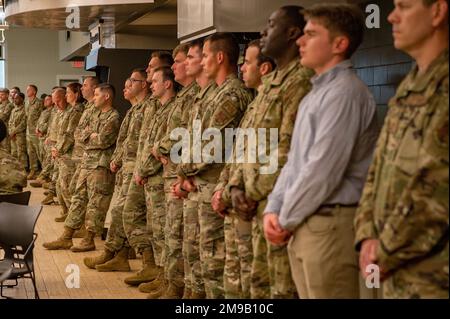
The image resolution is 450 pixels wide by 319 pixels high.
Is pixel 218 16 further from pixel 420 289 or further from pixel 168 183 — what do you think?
pixel 420 289

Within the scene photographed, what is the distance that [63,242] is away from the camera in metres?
7.69

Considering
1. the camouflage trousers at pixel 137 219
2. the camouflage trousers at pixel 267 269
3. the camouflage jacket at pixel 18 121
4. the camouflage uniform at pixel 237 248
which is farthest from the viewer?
the camouflage jacket at pixel 18 121

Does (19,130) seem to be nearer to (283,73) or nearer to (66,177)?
(66,177)

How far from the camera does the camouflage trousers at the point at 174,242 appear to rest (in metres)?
5.20

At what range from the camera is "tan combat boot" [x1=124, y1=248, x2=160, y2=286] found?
5996mm

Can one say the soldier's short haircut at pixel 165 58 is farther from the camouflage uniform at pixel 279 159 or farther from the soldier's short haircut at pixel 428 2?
the soldier's short haircut at pixel 428 2

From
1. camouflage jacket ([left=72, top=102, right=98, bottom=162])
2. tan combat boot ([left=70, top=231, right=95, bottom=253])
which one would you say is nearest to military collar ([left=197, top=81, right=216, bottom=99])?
tan combat boot ([left=70, top=231, right=95, bottom=253])

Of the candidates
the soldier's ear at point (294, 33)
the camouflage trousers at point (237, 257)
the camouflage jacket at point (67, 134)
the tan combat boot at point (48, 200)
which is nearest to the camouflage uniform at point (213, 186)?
the camouflage trousers at point (237, 257)

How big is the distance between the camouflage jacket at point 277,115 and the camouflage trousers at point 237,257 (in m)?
0.30

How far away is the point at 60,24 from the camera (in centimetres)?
1044

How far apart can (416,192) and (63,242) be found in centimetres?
583

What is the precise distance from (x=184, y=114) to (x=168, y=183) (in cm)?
50
